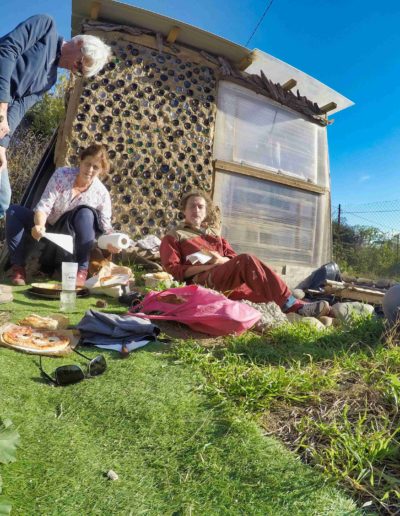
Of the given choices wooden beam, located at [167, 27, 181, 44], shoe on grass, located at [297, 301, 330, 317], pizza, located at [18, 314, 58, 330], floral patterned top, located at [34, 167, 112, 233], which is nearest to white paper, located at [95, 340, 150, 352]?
pizza, located at [18, 314, 58, 330]

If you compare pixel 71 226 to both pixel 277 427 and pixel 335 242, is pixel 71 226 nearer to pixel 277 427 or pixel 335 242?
pixel 277 427

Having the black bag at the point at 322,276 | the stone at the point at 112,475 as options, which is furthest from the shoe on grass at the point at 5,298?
the black bag at the point at 322,276

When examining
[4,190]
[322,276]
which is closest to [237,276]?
[4,190]

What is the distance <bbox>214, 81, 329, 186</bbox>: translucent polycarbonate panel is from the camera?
6488 millimetres

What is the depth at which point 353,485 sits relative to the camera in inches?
44.6

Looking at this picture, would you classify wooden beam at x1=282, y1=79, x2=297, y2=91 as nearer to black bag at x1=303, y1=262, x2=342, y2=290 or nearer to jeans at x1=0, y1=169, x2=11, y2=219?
black bag at x1=303, y1=262, x2=342, y2=290

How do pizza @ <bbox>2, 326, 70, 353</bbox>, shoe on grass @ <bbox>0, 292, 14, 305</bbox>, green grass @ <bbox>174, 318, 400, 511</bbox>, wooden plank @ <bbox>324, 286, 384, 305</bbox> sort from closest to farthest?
green grass @ <bbox>174, 318, 400, 511</bbox>, pizza @ <bbox>2, 326, 70, 353</bbox>, shoe on grass @ <bbox>0, 292, 14, 305</bbox>, wooden plank @ <bbox>324, 286, 384, 305</bbox>

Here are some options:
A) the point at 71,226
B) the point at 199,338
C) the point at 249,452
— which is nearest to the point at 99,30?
the point at 71,226

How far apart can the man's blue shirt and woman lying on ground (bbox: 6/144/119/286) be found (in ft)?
3.59

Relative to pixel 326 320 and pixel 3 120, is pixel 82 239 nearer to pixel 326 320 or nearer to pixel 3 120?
pixel 3 120

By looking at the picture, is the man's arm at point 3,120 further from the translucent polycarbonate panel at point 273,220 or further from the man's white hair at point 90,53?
the translucent polycarbonate panel at point 273,220

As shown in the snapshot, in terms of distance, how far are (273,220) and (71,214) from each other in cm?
397

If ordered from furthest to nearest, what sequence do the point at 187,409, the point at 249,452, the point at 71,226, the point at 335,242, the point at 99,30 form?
the point at 335,242
the point at 99,30
the point at 71,226
the point at 187,409
the point at 249,452

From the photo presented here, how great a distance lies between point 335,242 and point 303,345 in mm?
10049
